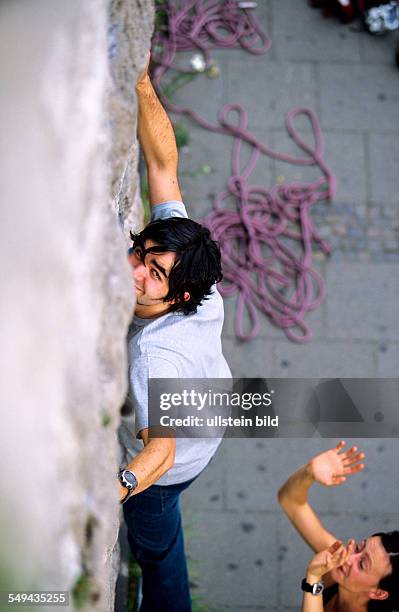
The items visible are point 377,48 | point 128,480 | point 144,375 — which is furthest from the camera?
point 377,48

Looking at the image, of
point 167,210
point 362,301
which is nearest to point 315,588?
point 167,210

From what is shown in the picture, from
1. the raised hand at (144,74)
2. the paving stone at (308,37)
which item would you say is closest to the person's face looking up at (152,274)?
the raised hand at (144,74)

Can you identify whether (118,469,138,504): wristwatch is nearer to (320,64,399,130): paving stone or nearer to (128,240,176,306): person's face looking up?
(128,240,176,306): person's face looking up

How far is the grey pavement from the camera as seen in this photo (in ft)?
11.2

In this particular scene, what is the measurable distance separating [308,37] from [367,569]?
3009 mm

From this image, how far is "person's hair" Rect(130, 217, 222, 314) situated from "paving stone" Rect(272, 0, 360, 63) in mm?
2401

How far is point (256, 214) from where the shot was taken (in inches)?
158

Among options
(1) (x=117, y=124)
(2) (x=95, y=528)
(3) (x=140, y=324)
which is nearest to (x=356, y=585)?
(3) (x=140, y=324)

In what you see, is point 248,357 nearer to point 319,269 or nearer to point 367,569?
point 319,269

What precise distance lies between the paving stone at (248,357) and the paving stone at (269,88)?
1198mm

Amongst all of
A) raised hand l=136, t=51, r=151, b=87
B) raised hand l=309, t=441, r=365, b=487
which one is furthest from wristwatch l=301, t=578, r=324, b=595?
raised hand l=136, t=51, r=151, b=87

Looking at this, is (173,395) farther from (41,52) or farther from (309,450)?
(309,450)

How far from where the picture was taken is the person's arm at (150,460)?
206 cm

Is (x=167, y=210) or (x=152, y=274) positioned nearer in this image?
(x=152, y=274)
